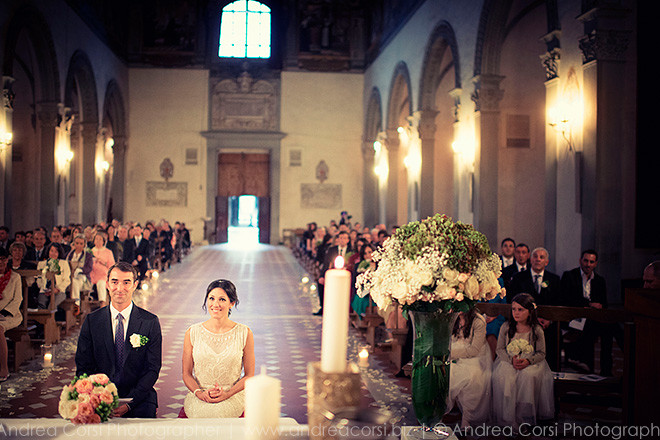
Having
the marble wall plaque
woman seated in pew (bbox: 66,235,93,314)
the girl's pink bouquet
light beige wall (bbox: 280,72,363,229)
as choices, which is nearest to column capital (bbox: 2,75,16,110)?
woman seated in pew (bbox: 66,235,93,314)

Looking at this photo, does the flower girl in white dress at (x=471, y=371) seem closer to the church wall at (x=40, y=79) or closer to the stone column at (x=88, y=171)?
the church wall at (x=40, y=79)


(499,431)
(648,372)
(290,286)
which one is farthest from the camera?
(290,286)

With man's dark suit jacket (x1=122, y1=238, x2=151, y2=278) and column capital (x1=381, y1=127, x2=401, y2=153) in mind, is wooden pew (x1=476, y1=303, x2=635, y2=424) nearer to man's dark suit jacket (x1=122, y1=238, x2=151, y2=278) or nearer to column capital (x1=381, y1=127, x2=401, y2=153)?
man's dark suit jacket (x1=122, y1=238, x2=151, y2=278)

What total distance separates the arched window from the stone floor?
1408cm

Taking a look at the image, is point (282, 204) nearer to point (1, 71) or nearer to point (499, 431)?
point (1, 71)

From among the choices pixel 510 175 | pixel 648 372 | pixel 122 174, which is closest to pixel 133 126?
pixel 122 174

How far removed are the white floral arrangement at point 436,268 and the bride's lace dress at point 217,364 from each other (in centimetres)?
145

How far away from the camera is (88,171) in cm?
2098

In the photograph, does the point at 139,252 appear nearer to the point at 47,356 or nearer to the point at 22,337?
the point at 22,337

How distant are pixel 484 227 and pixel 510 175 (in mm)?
1617

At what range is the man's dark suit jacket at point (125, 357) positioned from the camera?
12.4 feet

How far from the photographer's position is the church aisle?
5504mm

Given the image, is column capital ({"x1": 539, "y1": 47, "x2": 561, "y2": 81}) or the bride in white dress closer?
the bride in white dress

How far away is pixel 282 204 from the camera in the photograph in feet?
90.2
